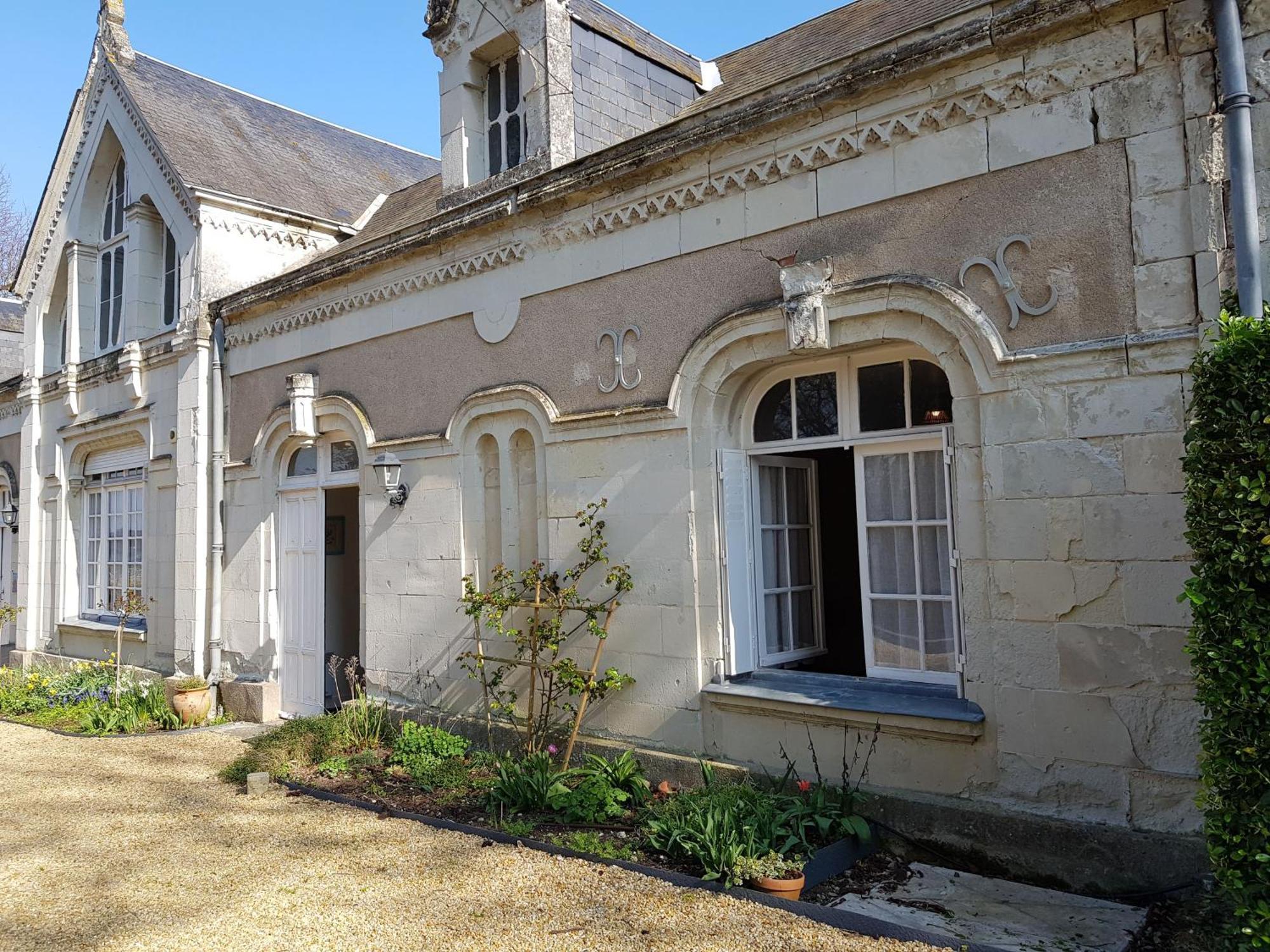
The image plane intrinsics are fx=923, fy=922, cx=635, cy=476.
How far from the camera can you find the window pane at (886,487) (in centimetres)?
523

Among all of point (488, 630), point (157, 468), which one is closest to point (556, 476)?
point (488, 630)

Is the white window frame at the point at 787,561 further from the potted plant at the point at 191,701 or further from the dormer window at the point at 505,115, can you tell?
the potted plant at the point at 191,701

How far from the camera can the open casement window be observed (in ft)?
36.9

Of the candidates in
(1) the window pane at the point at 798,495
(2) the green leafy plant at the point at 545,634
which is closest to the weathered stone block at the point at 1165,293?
(1) the window pane at the point at 798,495

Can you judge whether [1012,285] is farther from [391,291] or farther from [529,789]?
[391,291]

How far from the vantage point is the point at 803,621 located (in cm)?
625

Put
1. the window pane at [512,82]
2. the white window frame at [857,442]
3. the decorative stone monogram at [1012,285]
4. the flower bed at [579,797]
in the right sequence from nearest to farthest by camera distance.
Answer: the decorative stone monogram at [1012,285] → the flower bed at [579,797] → the white window frame at [857,442] → the window pane at [512,82]

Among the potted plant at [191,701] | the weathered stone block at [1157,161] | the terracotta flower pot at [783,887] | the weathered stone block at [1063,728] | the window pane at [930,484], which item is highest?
the weathered stone block at [1157,161]

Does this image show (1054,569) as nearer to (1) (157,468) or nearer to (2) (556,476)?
(2) (556,476)

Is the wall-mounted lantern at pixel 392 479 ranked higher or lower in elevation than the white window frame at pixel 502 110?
lower

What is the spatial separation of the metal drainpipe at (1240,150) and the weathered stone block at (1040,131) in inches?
22.4

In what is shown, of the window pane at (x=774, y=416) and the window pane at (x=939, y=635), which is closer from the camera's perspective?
the window pane at (x=939, y=635)

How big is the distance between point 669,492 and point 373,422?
339 cm

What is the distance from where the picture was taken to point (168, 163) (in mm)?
10117
